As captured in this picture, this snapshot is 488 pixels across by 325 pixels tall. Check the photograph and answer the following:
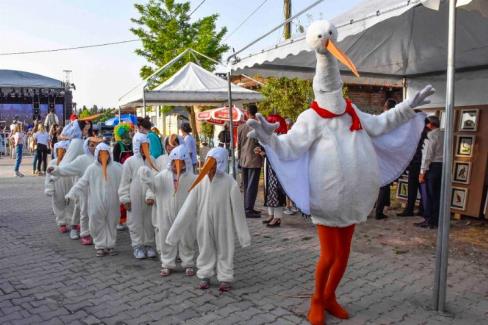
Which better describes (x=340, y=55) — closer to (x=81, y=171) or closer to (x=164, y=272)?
(x=164, y=272)

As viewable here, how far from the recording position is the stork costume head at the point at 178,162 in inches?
182

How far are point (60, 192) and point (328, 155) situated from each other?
4.85m

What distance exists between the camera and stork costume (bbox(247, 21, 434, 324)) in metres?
3.28

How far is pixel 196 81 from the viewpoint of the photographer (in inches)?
371

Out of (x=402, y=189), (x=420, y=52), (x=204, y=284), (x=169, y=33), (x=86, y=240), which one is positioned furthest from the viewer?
(x=169, y=33)

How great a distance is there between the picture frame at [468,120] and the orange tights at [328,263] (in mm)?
5062

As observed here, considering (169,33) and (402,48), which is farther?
(169,33)

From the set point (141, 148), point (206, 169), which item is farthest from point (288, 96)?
point (206, 169)

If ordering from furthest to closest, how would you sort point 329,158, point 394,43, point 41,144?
point 41,144 < point 394,43 < point 329,158

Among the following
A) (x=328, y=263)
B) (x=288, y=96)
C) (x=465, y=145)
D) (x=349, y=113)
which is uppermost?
(x=288, y=96)

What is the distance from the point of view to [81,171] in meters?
5.96

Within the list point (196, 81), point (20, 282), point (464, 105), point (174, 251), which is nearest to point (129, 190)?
point (174, 251)

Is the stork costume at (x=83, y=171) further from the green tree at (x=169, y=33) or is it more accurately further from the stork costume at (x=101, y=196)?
the green tree at (x=169, y=33)

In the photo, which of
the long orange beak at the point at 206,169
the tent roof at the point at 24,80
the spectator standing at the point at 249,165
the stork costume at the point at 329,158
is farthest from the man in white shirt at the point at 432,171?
the tent roof at the point at 24,80
